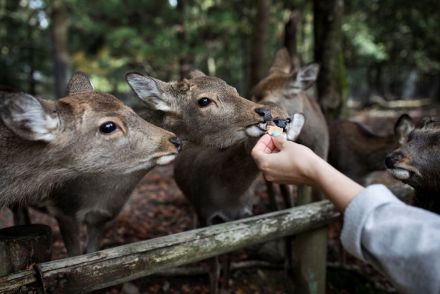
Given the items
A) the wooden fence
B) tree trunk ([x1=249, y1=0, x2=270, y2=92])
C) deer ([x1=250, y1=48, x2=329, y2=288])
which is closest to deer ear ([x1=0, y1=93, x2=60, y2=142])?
the wooden fence

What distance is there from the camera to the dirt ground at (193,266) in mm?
5574

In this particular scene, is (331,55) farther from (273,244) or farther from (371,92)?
(371,92)

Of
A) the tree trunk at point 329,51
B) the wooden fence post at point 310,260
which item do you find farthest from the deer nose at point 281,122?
the tree trunk at point 329,51

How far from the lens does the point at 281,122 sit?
12.8 ft

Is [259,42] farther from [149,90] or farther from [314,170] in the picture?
[314,170]

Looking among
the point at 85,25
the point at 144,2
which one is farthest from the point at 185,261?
the point at 85,25

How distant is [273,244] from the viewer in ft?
20.6

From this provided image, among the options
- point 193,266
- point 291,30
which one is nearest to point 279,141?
point 193,266

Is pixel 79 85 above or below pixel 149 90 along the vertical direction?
above

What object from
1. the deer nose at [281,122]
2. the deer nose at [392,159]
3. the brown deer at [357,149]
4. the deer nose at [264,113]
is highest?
the deer nose at [264,113]

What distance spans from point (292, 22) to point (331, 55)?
115 centimetres

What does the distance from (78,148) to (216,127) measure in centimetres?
137

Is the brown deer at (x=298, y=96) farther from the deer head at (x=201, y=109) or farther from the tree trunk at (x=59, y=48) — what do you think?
the tree trunk at (x=59, y=48)

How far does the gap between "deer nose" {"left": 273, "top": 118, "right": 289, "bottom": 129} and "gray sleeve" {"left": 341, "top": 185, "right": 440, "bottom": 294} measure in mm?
1760
